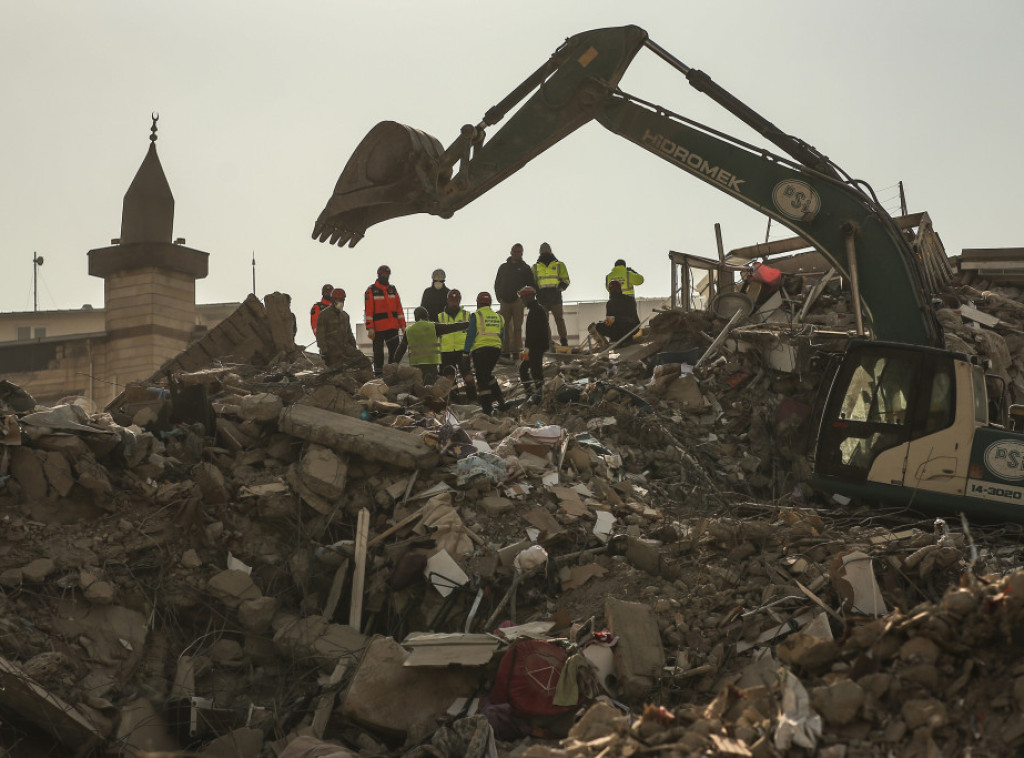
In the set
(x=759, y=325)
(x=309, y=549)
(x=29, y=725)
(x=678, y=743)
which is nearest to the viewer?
(x=678, y=743)

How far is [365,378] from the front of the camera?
11422 millimetres

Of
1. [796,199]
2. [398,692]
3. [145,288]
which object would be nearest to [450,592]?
[398,692]

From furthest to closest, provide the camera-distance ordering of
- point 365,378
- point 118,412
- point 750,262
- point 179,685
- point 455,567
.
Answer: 1. point 750,262
2. point 365,378
3. point 118,412
4. point 455,567
5. point 179,685

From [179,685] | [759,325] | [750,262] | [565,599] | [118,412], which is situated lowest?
[179,685]

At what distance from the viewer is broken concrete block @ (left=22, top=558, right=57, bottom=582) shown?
746cm

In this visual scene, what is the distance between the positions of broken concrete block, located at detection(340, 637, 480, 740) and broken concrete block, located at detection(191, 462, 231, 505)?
8.43 ft

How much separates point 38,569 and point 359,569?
2.28 meters

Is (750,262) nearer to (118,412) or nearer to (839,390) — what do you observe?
(839,390)

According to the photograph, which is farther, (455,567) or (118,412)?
(118,412)

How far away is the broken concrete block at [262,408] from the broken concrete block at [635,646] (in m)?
3.94

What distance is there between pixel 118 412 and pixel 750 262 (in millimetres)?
11064

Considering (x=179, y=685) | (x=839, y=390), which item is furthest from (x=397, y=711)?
(x=839, y=390)

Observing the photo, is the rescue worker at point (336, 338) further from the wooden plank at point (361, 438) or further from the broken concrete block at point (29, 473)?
the broken concrete block at point (29, 473)

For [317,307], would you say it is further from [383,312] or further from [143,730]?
[143,730]
